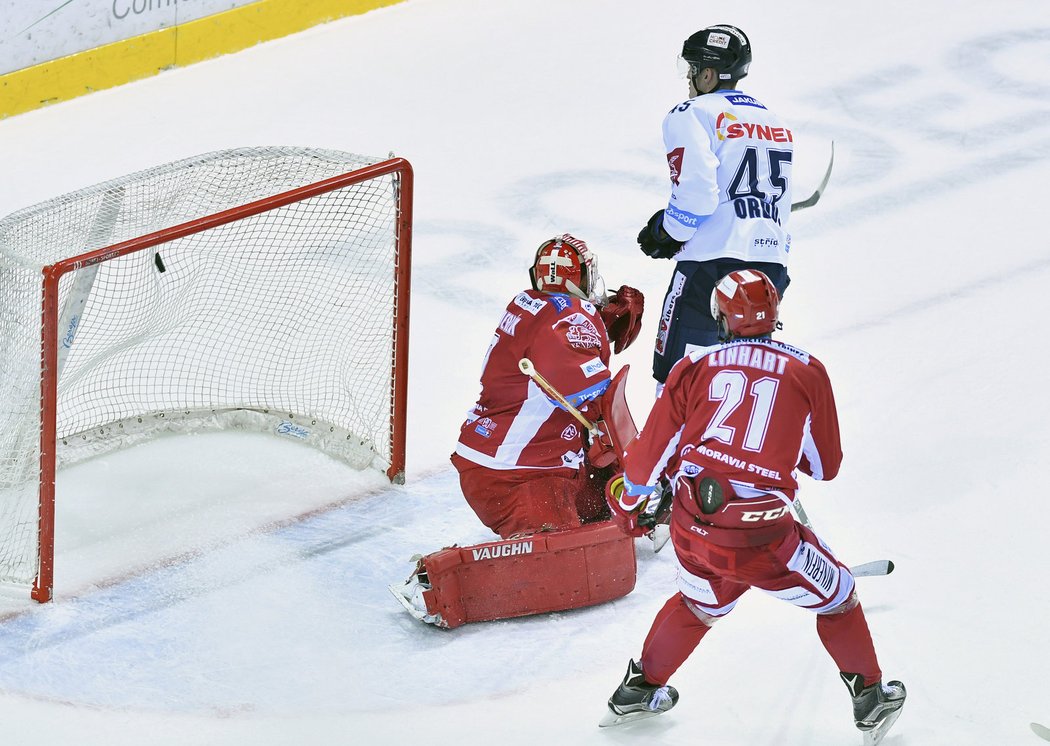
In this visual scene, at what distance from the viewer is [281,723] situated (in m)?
3.22

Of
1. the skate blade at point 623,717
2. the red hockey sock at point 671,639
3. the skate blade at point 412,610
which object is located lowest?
the skate blade at point 412,610

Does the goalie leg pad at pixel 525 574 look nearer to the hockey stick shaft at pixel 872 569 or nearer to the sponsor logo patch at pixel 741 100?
the hockey stick shaft at pixel 872 569

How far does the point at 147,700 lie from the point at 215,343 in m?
1.45

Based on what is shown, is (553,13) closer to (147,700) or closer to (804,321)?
(804,321)

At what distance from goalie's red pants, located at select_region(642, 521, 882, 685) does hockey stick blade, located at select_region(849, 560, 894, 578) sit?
2.26 feet

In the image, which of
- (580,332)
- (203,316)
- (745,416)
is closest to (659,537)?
(580,332)

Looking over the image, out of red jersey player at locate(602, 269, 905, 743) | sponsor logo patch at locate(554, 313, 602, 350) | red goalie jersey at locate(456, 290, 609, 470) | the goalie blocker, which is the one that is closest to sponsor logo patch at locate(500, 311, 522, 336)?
red goalie jersey at locate(456, 290, 609, 470)

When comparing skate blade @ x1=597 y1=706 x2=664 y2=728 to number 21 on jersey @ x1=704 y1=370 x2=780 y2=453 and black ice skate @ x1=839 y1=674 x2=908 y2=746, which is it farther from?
number 21 on jersey @ x1=704 y1=370 x2=780 y2=453

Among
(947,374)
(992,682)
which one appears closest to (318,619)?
(992,682)

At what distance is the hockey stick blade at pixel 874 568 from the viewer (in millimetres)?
3715

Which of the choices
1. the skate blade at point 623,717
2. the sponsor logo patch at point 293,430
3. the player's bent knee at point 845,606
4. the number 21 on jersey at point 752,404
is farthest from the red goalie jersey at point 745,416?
the sponsor logo patch at point 293,430

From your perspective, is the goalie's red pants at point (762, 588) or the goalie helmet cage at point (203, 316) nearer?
the goalie's red pants at point (762, 588)

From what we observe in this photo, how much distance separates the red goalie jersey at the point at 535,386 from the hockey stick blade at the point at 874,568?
2.42 ft

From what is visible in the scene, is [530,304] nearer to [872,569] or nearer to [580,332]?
[580,332]
